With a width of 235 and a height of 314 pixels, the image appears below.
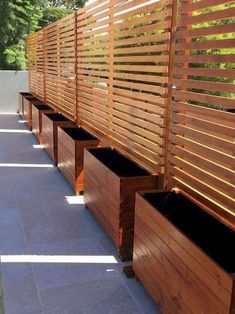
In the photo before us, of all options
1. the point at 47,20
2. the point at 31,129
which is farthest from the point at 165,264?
the point at 47,20

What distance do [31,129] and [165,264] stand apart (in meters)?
7.05

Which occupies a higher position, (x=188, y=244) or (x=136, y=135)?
(x=136, y=135)

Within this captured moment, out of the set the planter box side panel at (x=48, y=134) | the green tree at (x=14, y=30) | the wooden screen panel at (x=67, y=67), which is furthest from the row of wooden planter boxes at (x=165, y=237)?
the green tree at (x=14, y=30)

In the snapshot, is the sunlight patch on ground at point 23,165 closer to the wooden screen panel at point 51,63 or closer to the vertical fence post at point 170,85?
the wooden screen panel at point 51,63

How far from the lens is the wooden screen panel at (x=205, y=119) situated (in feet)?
7.28

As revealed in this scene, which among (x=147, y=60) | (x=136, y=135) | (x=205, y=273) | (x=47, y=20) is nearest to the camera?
(x=205, y=273)

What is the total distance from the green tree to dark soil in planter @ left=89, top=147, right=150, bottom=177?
10734mm

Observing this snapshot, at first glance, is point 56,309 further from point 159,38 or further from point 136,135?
point 159,38

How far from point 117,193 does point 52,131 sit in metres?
3.07

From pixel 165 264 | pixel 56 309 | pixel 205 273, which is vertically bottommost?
pixel 56 309

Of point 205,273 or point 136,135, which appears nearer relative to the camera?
point 205,273

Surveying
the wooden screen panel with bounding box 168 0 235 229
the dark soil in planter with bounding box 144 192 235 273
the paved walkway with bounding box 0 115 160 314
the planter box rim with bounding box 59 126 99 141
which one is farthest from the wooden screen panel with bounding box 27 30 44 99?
the dark soil in planter with bounding box 144 192 235 273

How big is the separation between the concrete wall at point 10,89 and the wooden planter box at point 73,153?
7012mm

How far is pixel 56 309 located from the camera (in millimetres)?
2430
